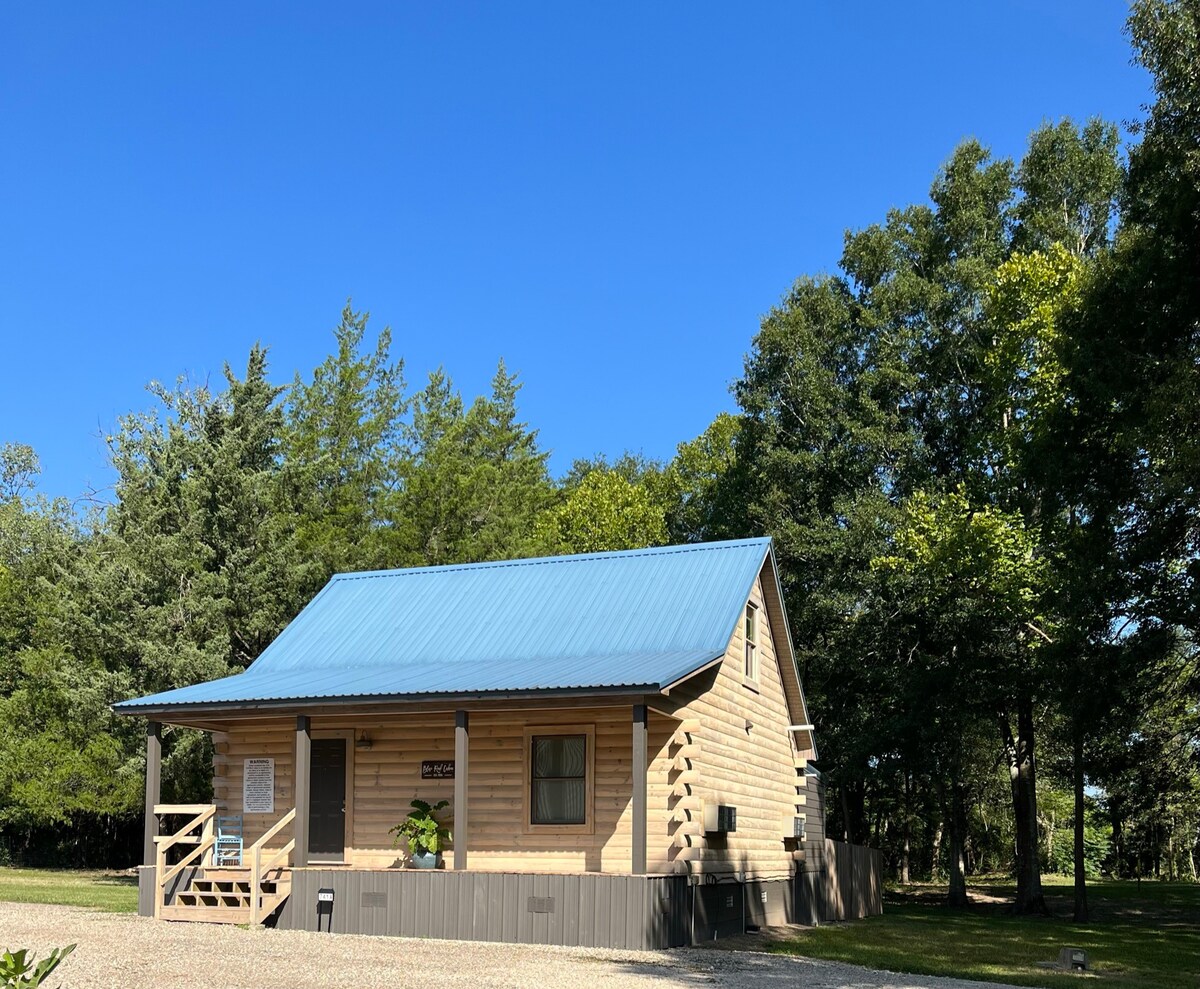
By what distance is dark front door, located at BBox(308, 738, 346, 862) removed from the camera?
1884 cm

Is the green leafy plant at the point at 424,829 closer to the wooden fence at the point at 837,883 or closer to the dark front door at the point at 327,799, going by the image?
the dark front door at the point at 327,799

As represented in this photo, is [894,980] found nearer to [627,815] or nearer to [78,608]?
[627,815]

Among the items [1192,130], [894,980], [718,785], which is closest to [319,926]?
[718,785]

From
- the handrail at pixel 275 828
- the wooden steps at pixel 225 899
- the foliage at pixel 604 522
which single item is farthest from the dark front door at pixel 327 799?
the foliage at pixel 604 522

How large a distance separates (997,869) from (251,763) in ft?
127

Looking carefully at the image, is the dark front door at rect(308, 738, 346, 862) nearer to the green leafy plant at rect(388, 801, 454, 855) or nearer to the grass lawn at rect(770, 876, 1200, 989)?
the green leafy plant at rect(388, 801, 454, 855)

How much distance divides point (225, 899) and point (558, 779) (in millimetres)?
5135

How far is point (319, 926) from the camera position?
16672 mm

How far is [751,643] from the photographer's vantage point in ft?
67.7

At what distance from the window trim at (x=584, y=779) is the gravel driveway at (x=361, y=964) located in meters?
2.45

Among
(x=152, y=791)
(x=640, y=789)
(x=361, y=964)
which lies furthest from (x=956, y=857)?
(x=361, y=964)

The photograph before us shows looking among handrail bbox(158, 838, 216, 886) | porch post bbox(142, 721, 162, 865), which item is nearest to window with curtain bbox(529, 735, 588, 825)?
handrail bbox(158, 838, 216, 886)

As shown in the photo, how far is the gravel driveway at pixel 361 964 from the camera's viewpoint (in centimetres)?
1151

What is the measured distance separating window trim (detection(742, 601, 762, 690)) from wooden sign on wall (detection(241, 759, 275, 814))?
25.7 feet
